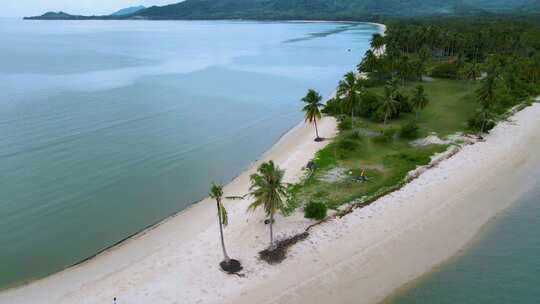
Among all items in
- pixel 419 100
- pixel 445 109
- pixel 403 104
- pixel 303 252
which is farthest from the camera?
pixel 445 109

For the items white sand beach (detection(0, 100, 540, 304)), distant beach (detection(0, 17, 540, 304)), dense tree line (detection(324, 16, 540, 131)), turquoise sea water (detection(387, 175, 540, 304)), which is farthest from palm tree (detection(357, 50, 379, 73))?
turquoise sea water (detection(387, 175, 540, 304))

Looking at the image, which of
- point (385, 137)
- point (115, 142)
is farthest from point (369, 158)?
point (115, 142)

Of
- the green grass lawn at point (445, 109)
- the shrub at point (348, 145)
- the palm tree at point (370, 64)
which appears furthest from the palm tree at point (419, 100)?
the palm tree at point (370, 64)

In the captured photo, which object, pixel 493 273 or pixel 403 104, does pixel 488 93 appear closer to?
pixel 403 104

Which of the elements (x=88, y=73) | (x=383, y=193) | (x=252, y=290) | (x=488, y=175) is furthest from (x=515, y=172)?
(x=88, y=73)

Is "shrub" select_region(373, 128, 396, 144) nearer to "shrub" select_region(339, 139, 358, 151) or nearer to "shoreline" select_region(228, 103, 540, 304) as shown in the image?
"shrub" select_region(339, 139, 358, 151)

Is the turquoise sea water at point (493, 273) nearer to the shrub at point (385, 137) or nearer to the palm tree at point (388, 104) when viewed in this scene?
the shrub at point (385, 137)

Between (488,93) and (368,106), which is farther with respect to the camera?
(368,106)

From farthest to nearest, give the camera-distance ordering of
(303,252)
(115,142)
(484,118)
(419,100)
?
(419,100) → (115,142) → (484,118) → (303,252)

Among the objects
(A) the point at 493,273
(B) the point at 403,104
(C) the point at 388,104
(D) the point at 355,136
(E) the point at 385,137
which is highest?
(C) the point at 388,104
